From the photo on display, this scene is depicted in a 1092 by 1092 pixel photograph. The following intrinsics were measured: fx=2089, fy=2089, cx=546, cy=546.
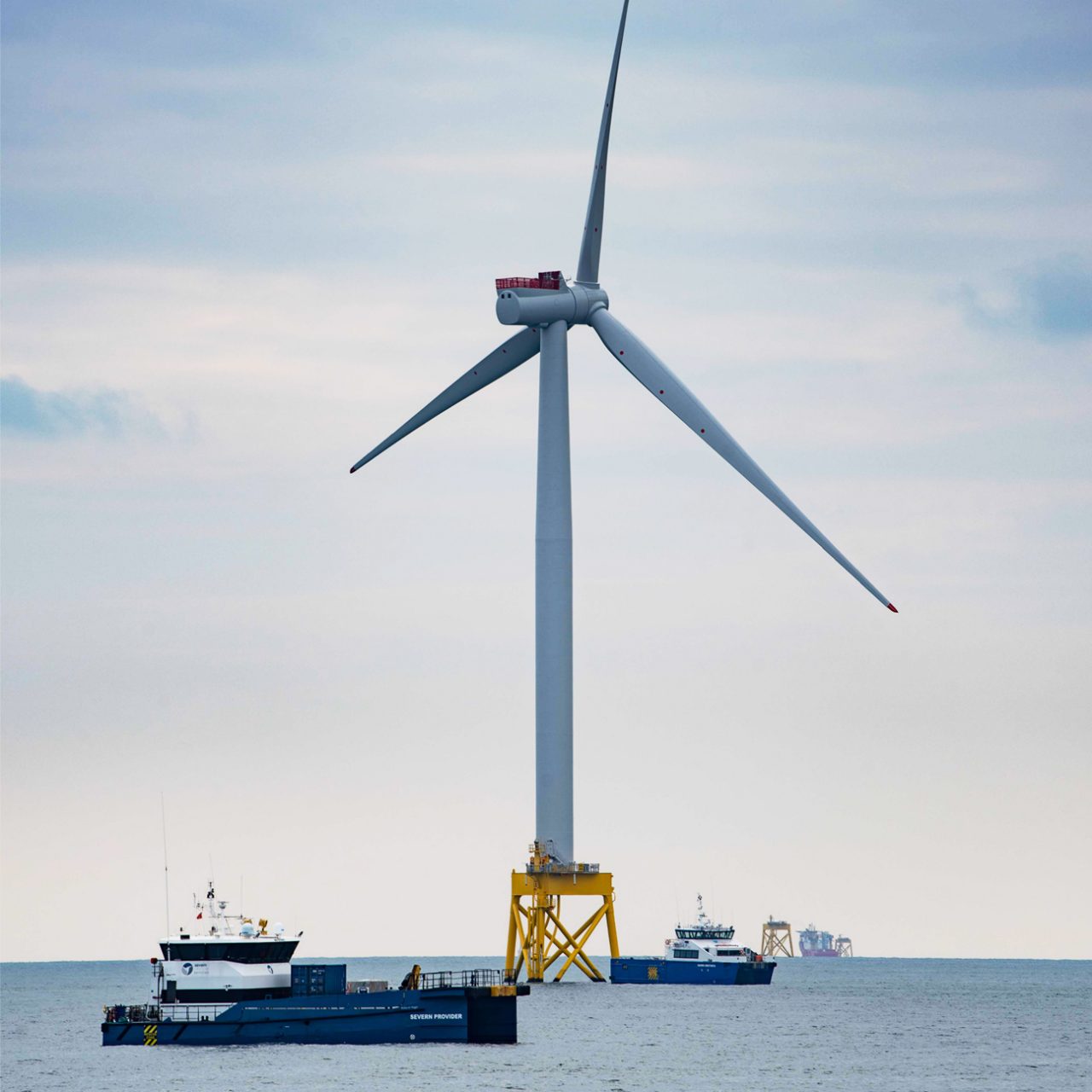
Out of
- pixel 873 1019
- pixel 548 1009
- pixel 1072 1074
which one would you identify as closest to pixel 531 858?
pixel 548 1009

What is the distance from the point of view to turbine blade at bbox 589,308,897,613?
144 m

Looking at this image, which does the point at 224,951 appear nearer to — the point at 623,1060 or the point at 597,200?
the point at 623,1060

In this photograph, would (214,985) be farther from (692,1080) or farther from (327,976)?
(692,1080)

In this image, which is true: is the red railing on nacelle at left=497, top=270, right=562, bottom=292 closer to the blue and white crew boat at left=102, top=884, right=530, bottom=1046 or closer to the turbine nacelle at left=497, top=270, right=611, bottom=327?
the turbine nacelle at left=497, top=270, right=611, bottom=327

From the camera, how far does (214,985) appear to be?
115000mm

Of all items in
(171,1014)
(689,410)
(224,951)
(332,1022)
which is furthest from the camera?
(689,410)

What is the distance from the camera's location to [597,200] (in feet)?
560

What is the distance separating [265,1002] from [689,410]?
6240cm

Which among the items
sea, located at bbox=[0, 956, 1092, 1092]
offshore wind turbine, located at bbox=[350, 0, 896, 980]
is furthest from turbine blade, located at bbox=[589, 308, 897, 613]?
sea, located at bbox=[0, 956, 1092, 1092]

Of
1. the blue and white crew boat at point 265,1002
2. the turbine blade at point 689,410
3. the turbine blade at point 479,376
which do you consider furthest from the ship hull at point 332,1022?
the turbine blade at point 479,376

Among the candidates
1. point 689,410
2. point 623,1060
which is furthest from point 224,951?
point 689,410

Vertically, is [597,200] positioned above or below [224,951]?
above

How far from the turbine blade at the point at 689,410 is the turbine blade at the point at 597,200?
12.8 ft

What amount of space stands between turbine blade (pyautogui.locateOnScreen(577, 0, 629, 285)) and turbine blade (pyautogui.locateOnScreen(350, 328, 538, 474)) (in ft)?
22.5
